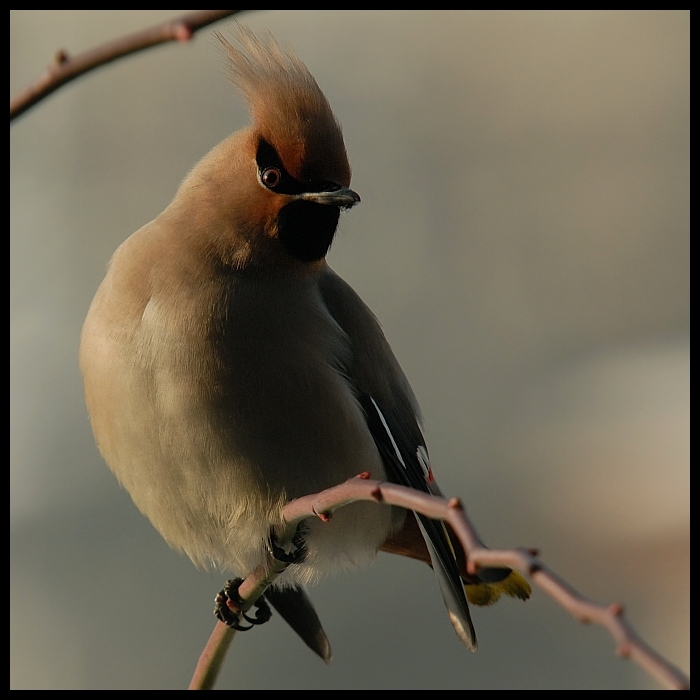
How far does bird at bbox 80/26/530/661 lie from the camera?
8.32 feet

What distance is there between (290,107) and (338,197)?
0.84 feet

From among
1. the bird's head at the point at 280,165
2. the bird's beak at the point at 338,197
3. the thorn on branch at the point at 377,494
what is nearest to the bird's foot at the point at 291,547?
the bird's head at the point at 280,165

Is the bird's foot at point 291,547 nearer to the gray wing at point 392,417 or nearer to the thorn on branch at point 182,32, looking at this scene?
the gray wing at point 392,417

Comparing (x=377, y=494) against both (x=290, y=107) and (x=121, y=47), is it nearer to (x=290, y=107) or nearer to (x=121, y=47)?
(x=121, y=47)

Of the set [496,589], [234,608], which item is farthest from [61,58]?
[496,589]

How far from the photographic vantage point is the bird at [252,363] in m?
2.54

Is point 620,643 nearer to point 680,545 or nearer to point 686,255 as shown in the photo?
point 680,545

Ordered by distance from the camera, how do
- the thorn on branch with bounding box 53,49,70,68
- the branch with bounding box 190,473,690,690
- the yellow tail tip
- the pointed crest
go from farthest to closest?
the yellow tail tip → the pointed crest → the thorn on branch with bounding box 53,49,70,68 → the branch with bounding box 190,473,690,690

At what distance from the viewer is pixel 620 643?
94 cm

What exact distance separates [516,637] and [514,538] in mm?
627

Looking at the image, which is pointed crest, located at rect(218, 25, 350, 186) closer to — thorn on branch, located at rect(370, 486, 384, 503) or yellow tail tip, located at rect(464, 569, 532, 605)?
yellow tail tip, located at rect(464, 569, 532, 605)

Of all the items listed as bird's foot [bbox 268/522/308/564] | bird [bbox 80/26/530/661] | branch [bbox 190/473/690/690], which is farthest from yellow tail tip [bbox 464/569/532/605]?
branch [bbox 190/473/690/690]

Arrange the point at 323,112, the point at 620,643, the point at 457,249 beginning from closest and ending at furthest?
the point at 620,643 < the point at 323,112 < the point at 457,249

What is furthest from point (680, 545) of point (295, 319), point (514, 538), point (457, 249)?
point (295, 319)
